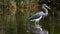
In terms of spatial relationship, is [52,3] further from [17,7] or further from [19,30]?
[19,30]

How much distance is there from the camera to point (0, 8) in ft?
50.3

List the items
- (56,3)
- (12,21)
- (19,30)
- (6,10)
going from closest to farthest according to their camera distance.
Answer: (19,30) → (12,21) → (6,10) → (56,3)

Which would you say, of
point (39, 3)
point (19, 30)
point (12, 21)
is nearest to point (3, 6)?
point (39, 3)

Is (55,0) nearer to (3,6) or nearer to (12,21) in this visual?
(3,6)

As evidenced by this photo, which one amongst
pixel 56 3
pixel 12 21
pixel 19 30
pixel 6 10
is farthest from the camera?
pixel 56 3

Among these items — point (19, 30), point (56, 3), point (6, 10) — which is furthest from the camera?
point (56, 3)

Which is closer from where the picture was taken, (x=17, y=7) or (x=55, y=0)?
(x=17, y=7)

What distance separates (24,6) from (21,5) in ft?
0.73

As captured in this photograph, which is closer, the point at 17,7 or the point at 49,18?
the point at 49,18

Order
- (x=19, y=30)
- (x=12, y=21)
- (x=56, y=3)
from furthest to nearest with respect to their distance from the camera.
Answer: (x=56, y=3) < (x=12, y=21) < (x=19, y=30)

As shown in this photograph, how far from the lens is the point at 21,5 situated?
16.0 metres

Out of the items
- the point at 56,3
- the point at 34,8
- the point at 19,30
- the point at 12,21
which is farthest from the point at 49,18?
the point at 56,3

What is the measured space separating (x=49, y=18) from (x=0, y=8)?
4340mm

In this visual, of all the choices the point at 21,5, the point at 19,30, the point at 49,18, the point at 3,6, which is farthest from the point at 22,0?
the point at 19,30
